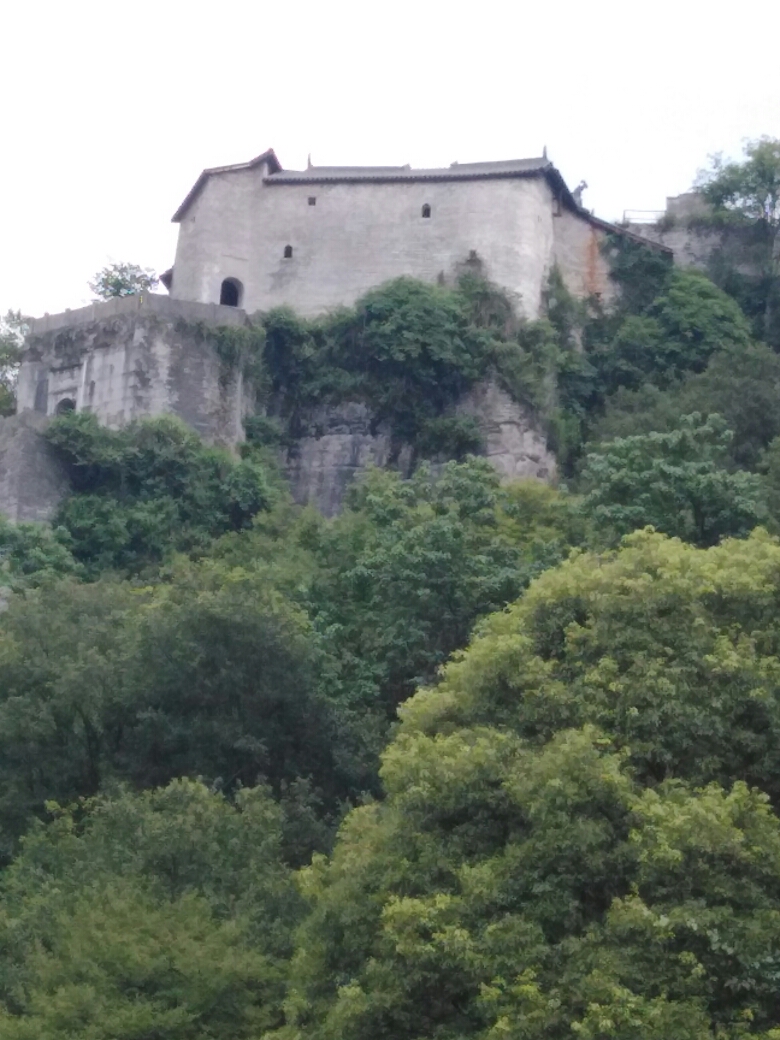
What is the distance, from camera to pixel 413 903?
20.4 meters

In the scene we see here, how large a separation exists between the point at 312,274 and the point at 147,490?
805 cm

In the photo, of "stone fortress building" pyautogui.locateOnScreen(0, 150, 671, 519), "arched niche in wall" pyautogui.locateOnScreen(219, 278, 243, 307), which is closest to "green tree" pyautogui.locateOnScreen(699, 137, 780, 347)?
"stone fortress building" pyautogui.locateOnScreen(0, 150, 671, 519)

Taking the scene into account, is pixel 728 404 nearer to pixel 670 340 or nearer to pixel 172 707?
pixel 670 340

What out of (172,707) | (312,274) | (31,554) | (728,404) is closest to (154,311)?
(312,274)

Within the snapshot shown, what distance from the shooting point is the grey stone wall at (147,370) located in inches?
1737

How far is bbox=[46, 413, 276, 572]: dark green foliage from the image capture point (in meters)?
41.0

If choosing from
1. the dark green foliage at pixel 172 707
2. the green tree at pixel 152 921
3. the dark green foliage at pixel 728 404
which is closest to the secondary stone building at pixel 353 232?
the dark green foliage at pixel 728 404

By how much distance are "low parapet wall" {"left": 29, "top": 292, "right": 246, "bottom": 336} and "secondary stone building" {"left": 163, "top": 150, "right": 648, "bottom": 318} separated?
1858 millimetres

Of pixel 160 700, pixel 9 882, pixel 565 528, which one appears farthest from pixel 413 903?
pixel 565 528

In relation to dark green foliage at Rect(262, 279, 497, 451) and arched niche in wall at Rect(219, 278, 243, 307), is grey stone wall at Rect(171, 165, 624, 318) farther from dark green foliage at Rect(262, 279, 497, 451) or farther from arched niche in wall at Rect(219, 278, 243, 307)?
dark green foliage at Rect(262, 279, 497, 451)

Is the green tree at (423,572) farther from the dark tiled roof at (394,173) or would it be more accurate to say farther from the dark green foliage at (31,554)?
the dark tiled roof at (394,173)

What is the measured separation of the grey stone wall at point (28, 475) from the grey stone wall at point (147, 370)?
198cm

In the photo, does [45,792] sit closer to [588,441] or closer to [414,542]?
[414,542]

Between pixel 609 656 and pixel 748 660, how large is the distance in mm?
1511
